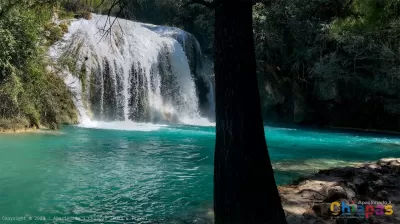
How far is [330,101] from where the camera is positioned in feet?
70.2

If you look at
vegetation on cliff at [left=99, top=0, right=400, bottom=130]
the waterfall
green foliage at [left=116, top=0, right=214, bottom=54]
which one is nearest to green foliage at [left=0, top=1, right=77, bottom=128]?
the waterfall

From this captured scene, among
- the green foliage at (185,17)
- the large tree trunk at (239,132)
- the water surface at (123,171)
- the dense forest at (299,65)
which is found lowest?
the water surface at (123,171)

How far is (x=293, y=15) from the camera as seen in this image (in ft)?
66.0

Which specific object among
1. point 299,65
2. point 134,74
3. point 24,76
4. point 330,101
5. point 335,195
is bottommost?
point 335,195

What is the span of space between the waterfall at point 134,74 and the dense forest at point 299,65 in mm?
1080

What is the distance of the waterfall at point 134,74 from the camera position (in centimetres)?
1827

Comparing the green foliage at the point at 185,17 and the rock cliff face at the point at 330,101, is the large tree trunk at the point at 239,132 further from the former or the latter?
the green foliage at the point at 185,17

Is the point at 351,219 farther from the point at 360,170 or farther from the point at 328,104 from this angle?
the point at 328,104

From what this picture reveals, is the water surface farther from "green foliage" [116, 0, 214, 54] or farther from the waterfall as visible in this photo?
"green foliage" [116, 0, 214, 54]

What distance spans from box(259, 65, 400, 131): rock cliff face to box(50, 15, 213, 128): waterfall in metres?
4.04

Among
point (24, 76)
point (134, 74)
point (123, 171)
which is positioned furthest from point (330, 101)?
point (123, 171)

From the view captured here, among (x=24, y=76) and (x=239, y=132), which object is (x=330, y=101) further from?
(x=239, y=132)

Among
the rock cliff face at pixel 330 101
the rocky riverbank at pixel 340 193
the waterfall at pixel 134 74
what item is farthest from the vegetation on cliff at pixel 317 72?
the rocky riverbank at pixel 340 193

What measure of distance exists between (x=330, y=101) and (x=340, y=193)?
1771cm
